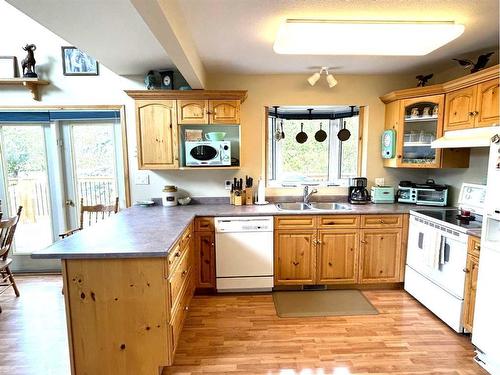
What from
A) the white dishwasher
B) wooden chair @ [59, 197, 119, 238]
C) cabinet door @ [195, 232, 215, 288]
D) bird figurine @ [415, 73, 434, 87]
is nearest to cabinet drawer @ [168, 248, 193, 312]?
cabinet door @ [195, 232, 215, 288]

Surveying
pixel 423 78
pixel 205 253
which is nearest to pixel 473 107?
pixel 423 78

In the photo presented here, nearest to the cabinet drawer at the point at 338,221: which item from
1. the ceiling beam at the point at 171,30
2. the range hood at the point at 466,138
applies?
the range hood at the point at 466,138

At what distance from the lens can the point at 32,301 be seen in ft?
9.29

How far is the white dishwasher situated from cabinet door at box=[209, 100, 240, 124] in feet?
3.48

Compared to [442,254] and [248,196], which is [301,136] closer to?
[248,196]

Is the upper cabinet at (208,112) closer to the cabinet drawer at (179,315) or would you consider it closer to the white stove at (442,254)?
the cabinet drawer at (179,315)

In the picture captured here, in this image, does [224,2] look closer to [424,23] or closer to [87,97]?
[424,23]

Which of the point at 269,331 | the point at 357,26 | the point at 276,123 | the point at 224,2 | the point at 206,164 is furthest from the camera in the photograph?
the point at 276,123

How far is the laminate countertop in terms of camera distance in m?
1.68

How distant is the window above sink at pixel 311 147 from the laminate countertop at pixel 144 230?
763 millimetres

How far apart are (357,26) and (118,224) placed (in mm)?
2405

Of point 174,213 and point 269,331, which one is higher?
point 174,213

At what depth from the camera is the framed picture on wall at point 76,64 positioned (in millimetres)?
3180

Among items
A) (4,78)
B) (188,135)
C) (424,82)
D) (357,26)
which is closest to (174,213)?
(188,135)
